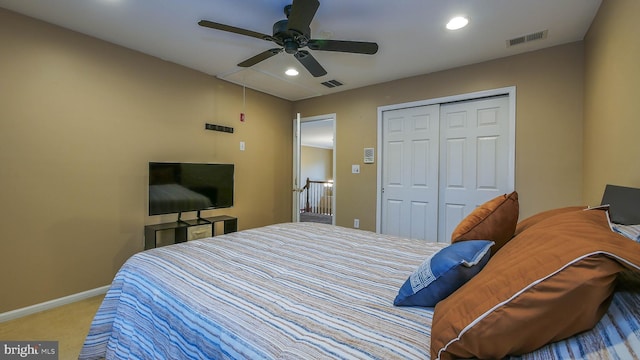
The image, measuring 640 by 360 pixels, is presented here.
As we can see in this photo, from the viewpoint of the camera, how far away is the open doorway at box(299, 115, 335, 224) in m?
4.94

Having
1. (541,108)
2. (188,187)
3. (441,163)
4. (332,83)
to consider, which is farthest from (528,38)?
(188,187)

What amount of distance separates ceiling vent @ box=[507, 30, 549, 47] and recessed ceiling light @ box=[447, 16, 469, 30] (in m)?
0.66

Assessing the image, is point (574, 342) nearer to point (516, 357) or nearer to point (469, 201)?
point (516, 357)

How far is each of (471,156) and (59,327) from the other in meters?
4.30

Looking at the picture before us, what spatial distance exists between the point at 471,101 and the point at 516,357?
3.28 metres

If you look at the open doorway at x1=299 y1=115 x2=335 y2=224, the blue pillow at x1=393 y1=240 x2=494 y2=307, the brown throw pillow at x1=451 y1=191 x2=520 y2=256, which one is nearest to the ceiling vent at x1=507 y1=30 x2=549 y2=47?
the brown throw pillow at x1=451 y1=191 x2=520 y2=256

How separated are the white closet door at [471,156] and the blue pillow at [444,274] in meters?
2.55

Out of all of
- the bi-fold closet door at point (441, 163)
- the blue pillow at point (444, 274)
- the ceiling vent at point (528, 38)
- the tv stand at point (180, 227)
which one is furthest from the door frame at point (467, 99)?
the blue pillow at point (444, 274)

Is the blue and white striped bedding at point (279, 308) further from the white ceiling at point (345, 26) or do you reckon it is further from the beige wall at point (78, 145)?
the white ceiling at point (345, 26)

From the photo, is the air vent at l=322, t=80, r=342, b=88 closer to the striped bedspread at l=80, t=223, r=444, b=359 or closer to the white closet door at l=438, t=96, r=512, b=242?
the white closet door at l=438, t=96, r=512, b=242

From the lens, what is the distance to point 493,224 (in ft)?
4.07

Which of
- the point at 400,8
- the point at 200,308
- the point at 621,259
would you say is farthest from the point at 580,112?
the point at 200,308

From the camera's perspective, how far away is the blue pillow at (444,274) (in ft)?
3.08

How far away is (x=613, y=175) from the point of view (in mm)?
1910
